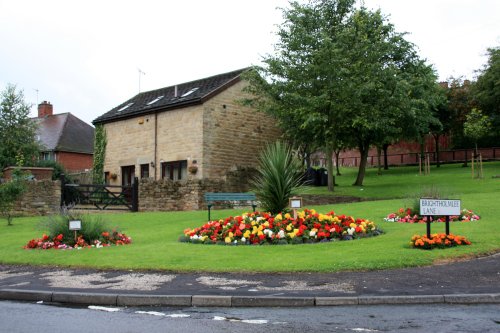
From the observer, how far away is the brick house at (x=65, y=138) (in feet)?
174

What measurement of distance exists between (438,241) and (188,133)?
2301cm

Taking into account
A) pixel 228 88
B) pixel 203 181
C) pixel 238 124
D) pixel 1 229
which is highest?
pixel 228 88

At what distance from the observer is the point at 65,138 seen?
5444 cm

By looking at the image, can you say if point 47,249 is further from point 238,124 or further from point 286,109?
point 238,124

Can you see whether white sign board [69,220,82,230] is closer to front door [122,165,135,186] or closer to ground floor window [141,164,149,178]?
ground floor window [141,164,149,178]

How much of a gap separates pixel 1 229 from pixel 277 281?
52.6ft

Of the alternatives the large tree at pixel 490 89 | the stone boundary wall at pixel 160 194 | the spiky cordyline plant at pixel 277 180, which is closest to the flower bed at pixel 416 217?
the spiky cordyline plant at pixel 277 180

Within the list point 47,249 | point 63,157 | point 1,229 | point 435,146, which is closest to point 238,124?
point 1,229

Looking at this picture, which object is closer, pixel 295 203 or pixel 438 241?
pixel 438 241

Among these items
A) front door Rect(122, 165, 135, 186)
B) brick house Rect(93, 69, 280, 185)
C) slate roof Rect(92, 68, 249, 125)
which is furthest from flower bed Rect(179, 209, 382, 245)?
front door Rect(122, 165, 135, 186)

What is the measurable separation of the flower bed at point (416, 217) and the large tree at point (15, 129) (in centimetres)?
3199

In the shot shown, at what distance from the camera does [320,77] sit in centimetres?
2869

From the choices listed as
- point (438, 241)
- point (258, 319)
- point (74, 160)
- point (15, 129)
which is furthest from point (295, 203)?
point (74, 160)

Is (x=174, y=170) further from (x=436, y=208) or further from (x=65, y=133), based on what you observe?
(x=65, y=133)
